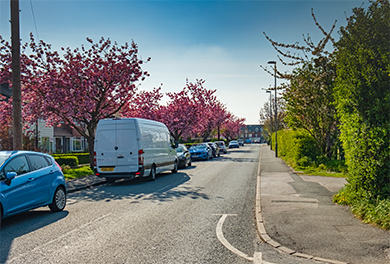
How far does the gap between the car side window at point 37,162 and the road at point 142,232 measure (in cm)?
118

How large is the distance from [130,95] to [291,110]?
9507 millimetres

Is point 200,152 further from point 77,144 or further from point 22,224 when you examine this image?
point 22,224

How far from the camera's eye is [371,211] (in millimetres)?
7633

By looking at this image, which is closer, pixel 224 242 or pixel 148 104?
pixel 224 242

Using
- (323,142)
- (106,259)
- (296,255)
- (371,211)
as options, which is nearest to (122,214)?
(106,259)

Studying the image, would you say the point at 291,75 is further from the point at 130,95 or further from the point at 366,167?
the point at 366,167

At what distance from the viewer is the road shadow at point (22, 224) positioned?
6.53 metres

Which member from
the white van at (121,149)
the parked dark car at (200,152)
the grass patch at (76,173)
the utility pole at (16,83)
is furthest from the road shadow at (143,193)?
the parked dark car at (200,152)

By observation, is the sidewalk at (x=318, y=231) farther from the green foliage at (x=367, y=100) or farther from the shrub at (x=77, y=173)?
the shrub at (x=77, y=173)

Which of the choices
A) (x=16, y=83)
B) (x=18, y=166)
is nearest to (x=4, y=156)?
(x=18, y=166)

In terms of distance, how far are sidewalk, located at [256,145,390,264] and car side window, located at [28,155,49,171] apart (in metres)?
5.32

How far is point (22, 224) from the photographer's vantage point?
26.9 feet

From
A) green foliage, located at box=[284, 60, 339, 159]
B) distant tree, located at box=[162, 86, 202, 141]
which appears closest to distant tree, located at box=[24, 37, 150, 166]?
green foliage, located at box=[284, 60, 339, 159]

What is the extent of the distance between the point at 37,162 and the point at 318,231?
258 inches
